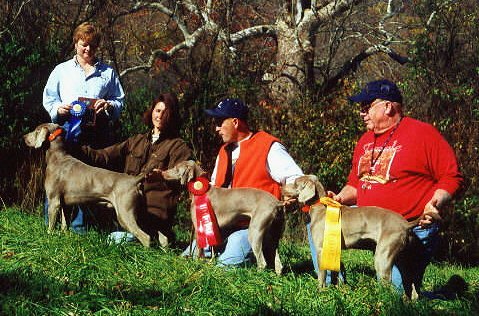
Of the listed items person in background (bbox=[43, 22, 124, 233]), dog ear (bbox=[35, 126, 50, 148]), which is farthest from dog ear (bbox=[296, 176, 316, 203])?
dog ear (bbox=[35, 126, 50, 148])

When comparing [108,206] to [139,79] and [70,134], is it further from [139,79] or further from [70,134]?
[139,79]

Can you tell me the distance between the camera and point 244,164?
657cm

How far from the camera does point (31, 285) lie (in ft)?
16.1

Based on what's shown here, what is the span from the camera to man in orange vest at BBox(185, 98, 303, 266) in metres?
6.42

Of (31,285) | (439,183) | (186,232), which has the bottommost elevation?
(186,232)

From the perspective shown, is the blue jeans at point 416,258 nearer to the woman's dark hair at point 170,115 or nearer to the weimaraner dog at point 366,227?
the weimaraner dog at point 366,227

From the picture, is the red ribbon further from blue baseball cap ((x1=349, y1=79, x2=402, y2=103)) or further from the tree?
the tree

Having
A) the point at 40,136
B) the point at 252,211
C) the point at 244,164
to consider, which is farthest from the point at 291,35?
the point at 252,211

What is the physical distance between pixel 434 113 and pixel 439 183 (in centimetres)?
549

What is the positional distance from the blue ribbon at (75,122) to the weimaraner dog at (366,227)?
2340mm

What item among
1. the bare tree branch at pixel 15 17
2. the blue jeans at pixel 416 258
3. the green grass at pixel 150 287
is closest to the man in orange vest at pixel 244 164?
the green grass at pixel 150 287

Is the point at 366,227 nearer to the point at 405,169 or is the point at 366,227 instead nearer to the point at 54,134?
the point at 405,169

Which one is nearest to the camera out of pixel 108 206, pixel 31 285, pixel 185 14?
pixel 31 285

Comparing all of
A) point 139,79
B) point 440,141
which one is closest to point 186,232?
point 440,141
